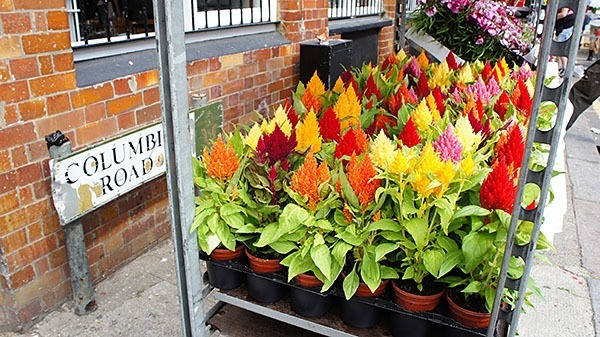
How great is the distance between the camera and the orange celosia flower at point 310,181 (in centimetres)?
193

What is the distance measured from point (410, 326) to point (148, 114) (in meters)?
2.27

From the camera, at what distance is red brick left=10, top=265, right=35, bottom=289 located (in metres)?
2.66

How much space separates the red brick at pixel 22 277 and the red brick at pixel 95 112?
88 centimetres

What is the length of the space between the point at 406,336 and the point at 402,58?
3.07m

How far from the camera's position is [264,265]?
6.90 feet

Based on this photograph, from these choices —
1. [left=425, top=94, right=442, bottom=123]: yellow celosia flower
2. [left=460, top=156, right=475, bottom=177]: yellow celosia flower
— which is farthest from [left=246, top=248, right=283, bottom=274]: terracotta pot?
[left=425, top=94, right=442, bottom=123]: yellow celosia flower

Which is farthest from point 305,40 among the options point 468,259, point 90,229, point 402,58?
point 468,259

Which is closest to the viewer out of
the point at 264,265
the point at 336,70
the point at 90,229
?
the point at 264,265

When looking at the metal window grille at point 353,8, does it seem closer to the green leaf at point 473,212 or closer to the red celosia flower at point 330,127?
the red celosia flower at point 330,127

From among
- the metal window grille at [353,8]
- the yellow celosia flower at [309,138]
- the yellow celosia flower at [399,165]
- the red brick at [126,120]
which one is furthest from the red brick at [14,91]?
the metal window grille at [353,8]

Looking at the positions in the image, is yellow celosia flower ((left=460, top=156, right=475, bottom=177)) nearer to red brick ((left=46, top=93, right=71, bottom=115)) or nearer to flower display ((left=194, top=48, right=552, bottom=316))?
flower display ((left=194, top=48, right=552, bottom=316))

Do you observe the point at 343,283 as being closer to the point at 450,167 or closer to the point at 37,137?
the point at 450,167

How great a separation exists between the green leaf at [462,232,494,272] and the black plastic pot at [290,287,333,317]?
2.07 ft

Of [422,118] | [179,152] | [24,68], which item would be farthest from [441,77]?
[24,68]
